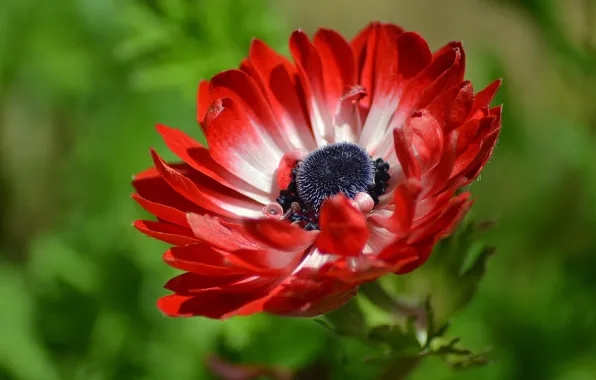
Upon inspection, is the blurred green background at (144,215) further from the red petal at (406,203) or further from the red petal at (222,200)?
the red petal at (406,203)

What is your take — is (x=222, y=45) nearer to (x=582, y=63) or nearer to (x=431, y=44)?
(x=582, y=63)

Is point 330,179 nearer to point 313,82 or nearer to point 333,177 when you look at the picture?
point 333,177

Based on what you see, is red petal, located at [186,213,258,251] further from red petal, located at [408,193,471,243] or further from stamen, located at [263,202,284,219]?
red petal, located at [408,193,471,243]

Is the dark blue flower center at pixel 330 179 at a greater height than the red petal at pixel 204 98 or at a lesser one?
lesser

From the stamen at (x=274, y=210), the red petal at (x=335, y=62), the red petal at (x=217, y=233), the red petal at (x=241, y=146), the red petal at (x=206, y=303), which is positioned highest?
the red petal at (x=335, y=62)

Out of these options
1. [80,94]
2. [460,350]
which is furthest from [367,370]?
[80,94]

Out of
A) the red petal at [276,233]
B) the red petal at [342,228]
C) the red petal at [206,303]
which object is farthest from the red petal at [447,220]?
the red petal at [206,303]

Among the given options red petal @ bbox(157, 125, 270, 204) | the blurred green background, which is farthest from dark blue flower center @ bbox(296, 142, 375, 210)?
the blurred green background
